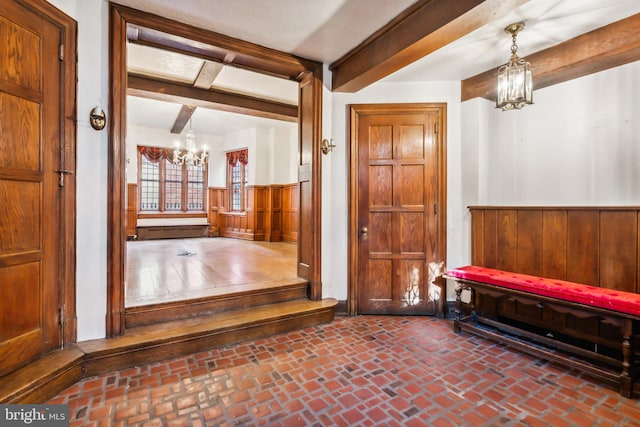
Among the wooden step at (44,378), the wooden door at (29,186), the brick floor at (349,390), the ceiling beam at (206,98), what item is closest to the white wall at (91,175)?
the wooden door at (29,186)

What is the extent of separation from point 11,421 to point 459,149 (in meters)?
4.16

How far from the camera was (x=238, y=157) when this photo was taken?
335 inches

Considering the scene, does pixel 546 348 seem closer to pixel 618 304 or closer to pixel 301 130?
pixel 618 304

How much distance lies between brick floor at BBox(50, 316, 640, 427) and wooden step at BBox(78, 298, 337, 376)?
8 centimetres

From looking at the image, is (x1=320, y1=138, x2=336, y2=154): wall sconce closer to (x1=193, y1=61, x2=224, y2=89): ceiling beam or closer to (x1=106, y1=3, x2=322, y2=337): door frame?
(x1=106, y1=3, x2=322, y2=337): door frame

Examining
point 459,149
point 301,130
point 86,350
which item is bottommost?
point 86,350

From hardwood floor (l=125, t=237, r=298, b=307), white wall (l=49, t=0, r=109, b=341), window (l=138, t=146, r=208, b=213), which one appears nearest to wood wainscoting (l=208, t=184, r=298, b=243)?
hardwood floor (l=125, t=237, r=298, b=307)

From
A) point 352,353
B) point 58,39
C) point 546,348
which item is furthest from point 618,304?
point 58,39

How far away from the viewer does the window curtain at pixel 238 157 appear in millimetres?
8310

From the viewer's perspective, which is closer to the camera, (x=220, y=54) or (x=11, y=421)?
(x=11, y=421)

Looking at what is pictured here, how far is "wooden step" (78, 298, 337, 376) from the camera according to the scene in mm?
2203

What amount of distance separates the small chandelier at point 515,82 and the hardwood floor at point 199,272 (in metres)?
2.75

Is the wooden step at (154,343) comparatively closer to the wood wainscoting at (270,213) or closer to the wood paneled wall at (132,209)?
the wood wainscoting at (270,213)

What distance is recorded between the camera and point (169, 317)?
2689mm
